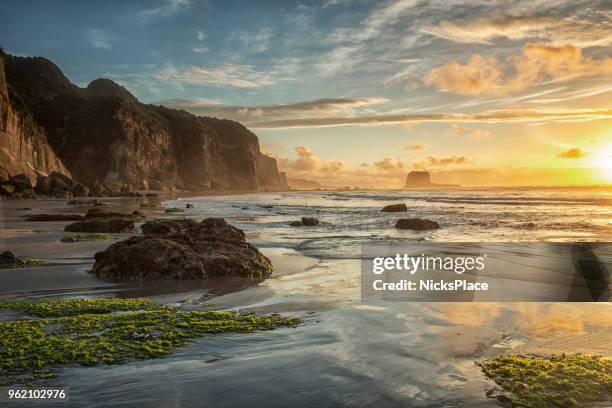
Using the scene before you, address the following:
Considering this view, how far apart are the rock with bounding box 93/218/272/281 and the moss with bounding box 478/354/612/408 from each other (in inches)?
261

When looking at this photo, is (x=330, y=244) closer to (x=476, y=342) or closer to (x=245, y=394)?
(x=476, y=342)

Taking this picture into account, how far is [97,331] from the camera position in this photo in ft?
21.2

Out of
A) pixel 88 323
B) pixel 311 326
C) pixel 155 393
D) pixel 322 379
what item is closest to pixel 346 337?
pixel 311 326

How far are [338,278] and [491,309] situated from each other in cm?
373

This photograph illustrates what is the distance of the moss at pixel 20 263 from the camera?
11.4 meters

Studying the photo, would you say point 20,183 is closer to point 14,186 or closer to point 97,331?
point 14,186

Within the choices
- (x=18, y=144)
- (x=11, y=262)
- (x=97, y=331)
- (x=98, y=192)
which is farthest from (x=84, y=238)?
(x=98, y=192)

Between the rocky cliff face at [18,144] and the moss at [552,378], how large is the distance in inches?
2316

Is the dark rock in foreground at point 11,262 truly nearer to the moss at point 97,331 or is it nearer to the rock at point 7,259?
the rock at point 7,259

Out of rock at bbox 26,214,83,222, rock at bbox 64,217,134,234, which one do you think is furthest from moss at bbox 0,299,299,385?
rock at bbox 26,214,83,222

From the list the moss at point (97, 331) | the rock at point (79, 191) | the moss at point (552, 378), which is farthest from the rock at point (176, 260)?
the rock at point (79, 191)

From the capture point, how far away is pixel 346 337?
6375mm

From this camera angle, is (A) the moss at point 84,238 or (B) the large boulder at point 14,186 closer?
(A) the moss at point 84,238

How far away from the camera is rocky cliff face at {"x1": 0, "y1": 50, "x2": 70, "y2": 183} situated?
2253 inches
